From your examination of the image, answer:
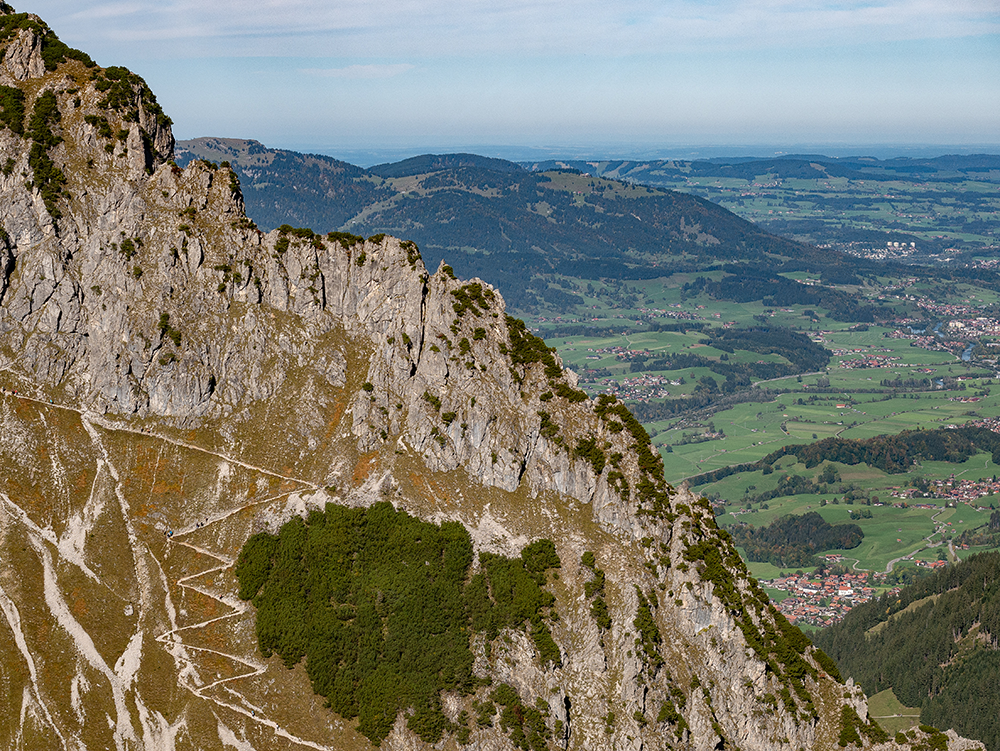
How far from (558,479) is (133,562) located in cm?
6587

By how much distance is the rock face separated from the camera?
119 meters

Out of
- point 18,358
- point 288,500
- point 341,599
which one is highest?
point 18,358

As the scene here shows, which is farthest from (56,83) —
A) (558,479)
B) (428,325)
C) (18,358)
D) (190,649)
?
(558,479)

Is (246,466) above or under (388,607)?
above

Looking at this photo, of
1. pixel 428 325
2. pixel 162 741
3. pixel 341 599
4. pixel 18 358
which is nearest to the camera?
pixel 162 741

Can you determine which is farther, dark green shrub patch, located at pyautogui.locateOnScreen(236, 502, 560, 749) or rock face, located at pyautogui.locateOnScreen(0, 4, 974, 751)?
dark green shrub patch, located at pyautogui.locateOnScreen(236, 502, 560, 749)

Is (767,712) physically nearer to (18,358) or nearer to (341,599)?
(341,599)

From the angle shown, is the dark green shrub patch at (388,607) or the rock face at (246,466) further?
the dark green shrub patch at (388,607)

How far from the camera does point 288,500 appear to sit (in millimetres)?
134875

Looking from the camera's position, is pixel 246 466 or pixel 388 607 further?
pixel 246 466

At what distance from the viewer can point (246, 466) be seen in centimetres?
13750

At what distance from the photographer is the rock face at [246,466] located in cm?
11906

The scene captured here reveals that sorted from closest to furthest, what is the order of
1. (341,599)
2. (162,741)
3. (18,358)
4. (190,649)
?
(162,741) < (190,649) < (341,599) < (18,358)

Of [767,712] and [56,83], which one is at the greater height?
[56,83]
